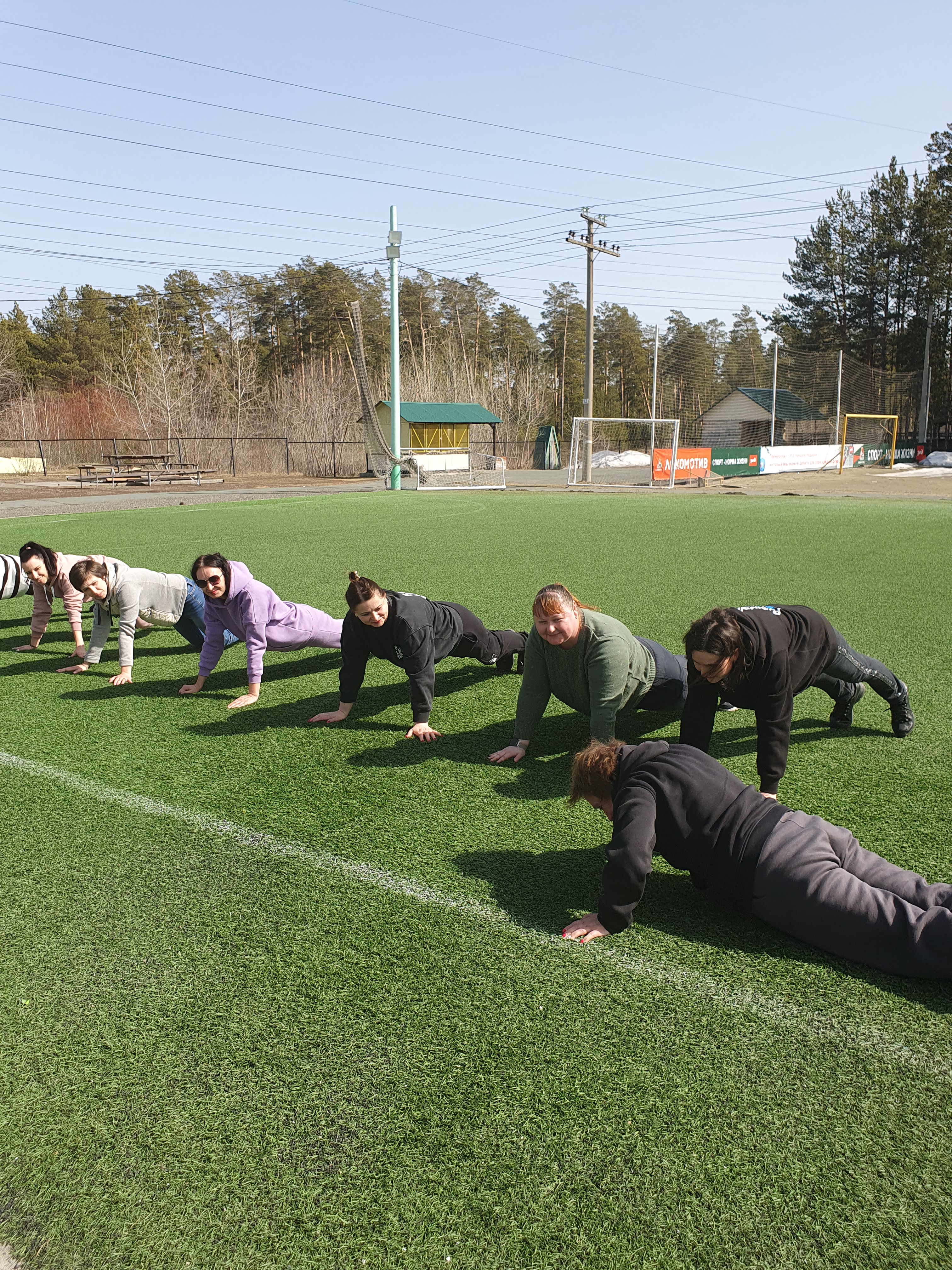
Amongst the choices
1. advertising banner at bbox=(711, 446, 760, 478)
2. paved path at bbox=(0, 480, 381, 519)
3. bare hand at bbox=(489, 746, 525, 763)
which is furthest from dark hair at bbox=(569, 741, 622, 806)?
advertising banner at bbox=(711, 446, 760, 478)

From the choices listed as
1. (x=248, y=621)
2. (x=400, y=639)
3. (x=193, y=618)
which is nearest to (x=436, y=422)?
(x=193, y=618)

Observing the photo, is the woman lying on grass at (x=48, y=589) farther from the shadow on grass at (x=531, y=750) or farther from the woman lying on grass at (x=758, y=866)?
the woman lying on grass at (x=758, y=866)

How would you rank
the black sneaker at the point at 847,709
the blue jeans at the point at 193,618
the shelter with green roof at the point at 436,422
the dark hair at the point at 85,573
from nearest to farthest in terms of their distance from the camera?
the black sneaker at the point at 847,709 → the dark hair at the point at 85,573 → the blue jeans at the point at 193,618 → the shelter with green roof at the point at 436,422

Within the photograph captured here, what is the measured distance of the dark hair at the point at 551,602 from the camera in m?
4.28

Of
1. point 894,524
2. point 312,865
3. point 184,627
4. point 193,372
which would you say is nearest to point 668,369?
point 193,372

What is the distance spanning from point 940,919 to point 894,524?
15.5 metres

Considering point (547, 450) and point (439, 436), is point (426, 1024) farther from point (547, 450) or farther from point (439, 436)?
point (547, 450)

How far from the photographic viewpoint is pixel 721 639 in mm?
3639

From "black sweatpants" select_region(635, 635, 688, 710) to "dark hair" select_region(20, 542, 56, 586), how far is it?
4.87 metres

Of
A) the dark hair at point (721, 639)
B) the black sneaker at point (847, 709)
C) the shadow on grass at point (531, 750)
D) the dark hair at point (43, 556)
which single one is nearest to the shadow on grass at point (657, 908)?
the shadow on grass at point (531, 750)

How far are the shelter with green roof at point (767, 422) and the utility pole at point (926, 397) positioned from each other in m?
5.57

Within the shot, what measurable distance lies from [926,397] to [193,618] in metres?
49.4

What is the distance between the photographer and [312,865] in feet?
12.4

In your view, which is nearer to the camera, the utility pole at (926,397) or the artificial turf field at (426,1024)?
the artificial turf field at (426,1024)
